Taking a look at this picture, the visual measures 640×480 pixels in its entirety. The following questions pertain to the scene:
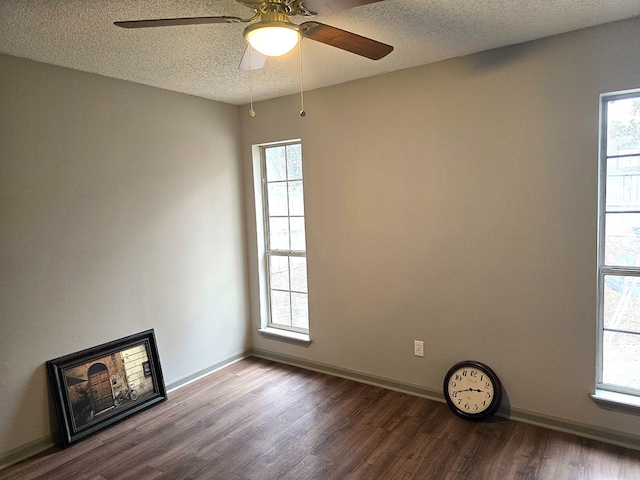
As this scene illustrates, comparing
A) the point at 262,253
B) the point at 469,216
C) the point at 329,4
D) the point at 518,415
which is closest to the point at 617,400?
the point at 518,415

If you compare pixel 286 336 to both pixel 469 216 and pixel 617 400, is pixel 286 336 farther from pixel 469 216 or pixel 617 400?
pixel 617 400

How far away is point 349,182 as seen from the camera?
3.42 meters

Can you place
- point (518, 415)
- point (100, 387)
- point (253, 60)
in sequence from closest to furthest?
point (253, 60) < point (518, 415) < point (100, 387)

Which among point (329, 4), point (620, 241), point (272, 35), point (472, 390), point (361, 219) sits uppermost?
point (329, 4)

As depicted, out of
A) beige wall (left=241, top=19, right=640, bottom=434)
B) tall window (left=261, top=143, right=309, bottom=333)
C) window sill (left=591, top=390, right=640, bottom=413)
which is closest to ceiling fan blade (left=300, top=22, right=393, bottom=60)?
beige wall (left=241, top=19, right=640, bottom=434)

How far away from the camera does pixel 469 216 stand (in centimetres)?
288

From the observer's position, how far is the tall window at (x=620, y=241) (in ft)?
8.02

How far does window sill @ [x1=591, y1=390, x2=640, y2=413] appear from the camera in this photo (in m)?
2.43

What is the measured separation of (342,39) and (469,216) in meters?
1.55

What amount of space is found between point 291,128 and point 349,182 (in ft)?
2.55

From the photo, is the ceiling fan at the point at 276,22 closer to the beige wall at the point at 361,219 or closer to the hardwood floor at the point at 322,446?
the beige wall at the point at 361,219

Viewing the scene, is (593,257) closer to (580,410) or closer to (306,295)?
(580,410)

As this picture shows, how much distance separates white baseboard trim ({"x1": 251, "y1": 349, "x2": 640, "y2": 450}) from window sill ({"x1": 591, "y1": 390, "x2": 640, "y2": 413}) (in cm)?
16

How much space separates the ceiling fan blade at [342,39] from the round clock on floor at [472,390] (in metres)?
2.13
